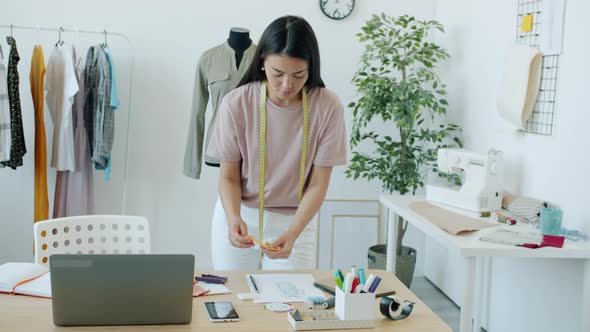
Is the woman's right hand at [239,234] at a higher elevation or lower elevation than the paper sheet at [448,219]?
higher

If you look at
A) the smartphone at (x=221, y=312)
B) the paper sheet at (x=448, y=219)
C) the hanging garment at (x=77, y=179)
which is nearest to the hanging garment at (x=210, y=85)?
the hanging garment at (x=77, y=179)

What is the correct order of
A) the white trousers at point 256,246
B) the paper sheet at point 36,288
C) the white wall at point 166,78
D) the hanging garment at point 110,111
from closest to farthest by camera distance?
the paper sheet at point 36,288, the white trousers at point 256,246, the hanging garment at point 110,111, the white wall at point 166,78

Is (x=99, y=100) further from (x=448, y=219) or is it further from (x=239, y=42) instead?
(x=448, y=219)

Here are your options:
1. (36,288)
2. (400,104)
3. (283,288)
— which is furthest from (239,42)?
(36,288)

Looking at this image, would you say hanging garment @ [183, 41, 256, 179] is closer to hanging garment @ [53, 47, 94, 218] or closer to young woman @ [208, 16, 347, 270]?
hanging garment @ [53, 47, 94, 218]

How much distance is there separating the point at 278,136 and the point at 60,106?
2139mm

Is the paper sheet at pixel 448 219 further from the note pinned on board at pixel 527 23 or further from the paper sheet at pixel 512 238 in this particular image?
the note pinned on board at pixel 527 23

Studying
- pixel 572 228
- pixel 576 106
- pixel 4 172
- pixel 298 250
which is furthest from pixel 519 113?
pixel 4 172

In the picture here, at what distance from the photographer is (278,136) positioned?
7.89 feet

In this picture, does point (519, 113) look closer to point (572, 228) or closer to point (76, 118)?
point (572, 228)

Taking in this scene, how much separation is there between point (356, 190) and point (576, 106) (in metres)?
2.02

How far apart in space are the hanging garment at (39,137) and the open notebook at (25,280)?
208cm

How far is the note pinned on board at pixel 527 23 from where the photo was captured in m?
3.31

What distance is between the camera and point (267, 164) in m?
2.43
